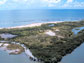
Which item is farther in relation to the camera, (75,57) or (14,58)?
(75,57)

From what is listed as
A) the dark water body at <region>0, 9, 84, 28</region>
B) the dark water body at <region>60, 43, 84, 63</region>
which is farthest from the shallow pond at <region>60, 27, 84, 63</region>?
the dark water body at <region>0, 9, 84, 28</region>

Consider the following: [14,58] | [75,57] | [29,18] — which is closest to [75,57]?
[75,57]

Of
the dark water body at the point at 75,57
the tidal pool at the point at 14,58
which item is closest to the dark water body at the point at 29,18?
the tidal pool at the point at 14,58

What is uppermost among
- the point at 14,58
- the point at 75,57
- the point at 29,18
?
the point at 14,58

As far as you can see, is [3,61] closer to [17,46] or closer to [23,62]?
[23,62]

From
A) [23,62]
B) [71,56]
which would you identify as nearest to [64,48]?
[71,56]

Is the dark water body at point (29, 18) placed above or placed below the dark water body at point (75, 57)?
below

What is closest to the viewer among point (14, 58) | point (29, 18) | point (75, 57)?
point (14, 58)

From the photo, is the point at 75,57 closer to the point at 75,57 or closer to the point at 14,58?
the point at 75,57

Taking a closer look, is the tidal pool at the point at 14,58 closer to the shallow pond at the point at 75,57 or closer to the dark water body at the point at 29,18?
the shallow pond at the point at 75,57

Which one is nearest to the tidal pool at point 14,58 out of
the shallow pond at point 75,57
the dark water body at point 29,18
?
the shallow pond at point 75,57

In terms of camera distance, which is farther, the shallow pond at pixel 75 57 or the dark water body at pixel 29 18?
the dark water body at pixel 29 18
